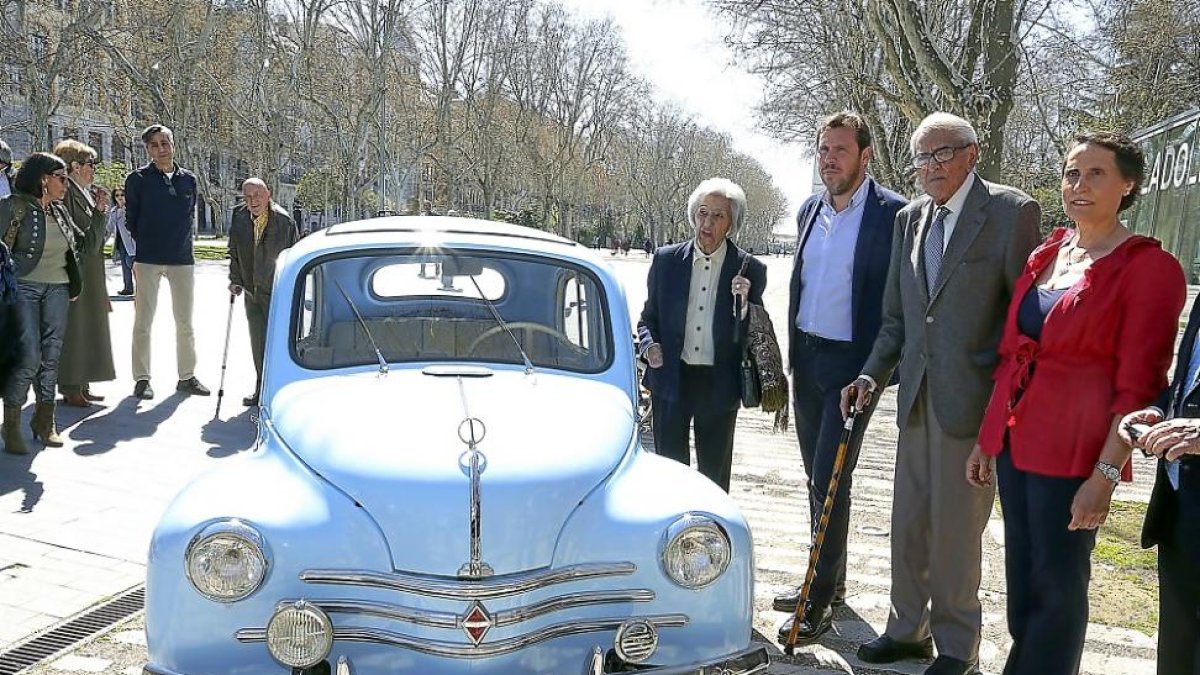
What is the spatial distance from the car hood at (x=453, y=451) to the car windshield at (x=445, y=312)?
0.21 metres

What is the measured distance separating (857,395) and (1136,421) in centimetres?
139

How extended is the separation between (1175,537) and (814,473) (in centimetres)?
179

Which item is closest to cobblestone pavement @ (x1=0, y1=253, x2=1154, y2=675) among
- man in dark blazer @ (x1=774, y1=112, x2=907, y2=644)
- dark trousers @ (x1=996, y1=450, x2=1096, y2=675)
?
man in dark blazer @ (x1=774, y1=112, x2=907, y2=644)

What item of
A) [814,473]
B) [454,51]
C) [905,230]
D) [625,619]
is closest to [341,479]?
[625,619]

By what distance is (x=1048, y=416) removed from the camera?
3.42 m

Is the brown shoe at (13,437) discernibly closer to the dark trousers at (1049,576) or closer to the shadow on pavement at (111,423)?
the shadow on pavement at (111,423)

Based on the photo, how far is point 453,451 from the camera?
336 centimetres

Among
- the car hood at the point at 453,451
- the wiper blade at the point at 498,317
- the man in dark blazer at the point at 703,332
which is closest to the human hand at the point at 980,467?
the car hood at the point at 453,451

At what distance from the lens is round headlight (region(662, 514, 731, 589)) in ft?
10.8

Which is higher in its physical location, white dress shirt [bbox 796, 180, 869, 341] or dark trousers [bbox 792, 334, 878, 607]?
white dress shirt [bbox 796, 180, 869, 341]

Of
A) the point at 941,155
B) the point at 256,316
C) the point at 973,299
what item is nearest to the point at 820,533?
the point at 973,299

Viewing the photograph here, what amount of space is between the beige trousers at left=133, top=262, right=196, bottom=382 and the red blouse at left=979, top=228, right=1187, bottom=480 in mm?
8258

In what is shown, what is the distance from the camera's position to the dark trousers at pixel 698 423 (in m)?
5.14

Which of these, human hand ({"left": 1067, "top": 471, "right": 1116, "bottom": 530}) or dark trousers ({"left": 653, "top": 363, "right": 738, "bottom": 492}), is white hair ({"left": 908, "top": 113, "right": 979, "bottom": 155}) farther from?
dark trousers ({"left": 653, "top": 363, "right": 738, "bottom": 492})
